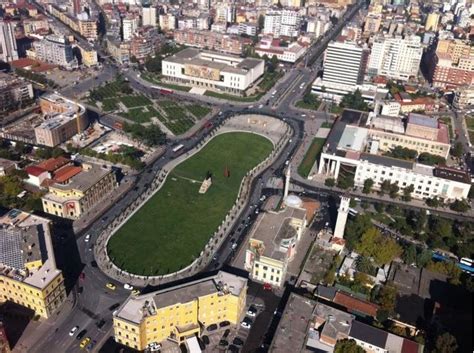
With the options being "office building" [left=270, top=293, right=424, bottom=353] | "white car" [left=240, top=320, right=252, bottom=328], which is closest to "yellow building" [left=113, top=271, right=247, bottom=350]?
"white car" [left=240, top=320, right=252, bottom=328]

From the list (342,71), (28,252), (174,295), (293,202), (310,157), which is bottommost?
(310,157)

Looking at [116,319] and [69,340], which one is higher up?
[116,319]

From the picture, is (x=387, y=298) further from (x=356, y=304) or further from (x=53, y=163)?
Answer: (x=53, y=163)

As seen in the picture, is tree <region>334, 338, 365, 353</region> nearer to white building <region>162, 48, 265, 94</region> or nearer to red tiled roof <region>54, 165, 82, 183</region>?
red tiled roof <region>54, 165, 82, 183</region>

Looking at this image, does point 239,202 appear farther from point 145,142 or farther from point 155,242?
point 145,142

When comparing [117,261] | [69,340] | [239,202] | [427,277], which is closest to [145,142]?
[239,202]

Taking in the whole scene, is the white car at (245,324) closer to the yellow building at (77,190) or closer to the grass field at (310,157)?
the yellow building at (77,190)

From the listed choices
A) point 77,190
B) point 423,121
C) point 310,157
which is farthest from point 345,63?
point 77,190
